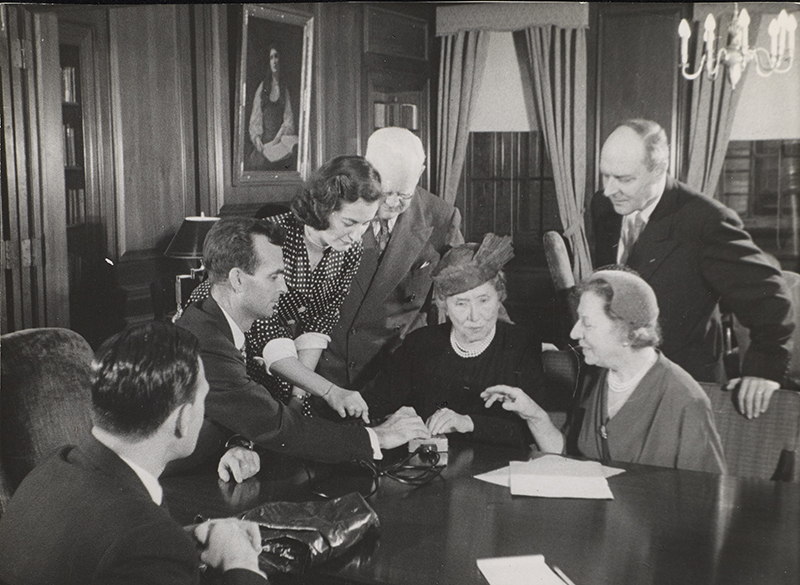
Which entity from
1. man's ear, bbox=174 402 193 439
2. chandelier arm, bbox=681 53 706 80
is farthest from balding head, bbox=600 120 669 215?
man's ear, bbox=174 402 193 439

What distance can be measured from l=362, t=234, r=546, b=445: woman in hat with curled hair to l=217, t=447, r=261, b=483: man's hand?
2.18ft

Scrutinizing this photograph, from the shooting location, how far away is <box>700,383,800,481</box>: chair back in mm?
2387

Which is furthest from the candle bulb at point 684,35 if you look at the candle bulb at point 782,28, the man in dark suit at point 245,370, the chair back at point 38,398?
the chair back at point 38,398

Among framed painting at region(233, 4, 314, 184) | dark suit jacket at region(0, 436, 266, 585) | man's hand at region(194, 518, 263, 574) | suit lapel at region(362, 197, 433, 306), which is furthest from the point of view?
suit lapel at region(362, 197, 433, 306)

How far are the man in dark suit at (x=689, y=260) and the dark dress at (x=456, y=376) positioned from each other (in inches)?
16.4

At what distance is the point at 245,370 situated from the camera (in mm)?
2473

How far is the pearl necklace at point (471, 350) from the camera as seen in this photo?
2.73 m

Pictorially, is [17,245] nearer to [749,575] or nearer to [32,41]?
[32,41]

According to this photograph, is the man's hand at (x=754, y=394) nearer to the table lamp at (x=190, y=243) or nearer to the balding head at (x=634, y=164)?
the balding head at (x=634, y=164)

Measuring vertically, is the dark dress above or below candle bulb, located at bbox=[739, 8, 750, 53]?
below

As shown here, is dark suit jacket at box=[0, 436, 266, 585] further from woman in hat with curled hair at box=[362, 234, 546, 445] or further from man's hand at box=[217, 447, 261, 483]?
woman in hat with curled hair at box=[362, 234, 546, 445]

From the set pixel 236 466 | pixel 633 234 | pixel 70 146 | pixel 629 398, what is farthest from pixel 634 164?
pixel 70 146

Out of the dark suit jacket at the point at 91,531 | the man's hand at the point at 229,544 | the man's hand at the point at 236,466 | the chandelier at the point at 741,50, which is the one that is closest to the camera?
the dark suit jacket at the point at 91,531

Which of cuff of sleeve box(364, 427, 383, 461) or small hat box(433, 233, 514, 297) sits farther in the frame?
small hat box(433, 233, 514, 297)
